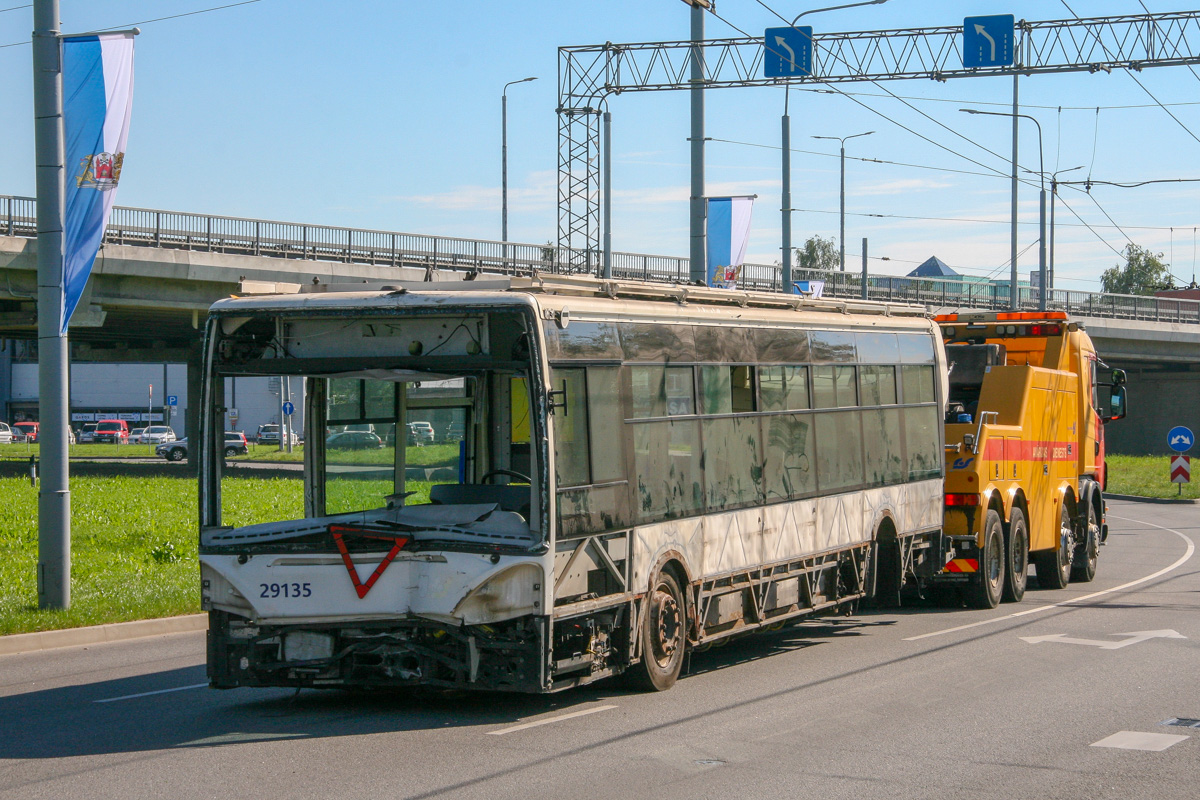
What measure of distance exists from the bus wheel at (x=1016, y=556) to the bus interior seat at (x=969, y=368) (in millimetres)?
1401

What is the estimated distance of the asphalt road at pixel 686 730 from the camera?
7051mm

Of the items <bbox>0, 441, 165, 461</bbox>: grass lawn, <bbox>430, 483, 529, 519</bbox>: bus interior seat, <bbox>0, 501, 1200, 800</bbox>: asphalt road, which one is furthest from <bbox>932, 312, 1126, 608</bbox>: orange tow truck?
<bbox>0, 441, 165, 461</bbox>: grass lawn

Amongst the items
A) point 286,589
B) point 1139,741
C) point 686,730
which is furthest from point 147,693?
point 1139,741

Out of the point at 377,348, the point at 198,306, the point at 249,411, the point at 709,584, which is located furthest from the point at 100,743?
the point at 249,411

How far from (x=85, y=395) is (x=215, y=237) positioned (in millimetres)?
82038

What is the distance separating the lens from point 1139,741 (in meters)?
8.23

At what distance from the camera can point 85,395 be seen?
114 metres

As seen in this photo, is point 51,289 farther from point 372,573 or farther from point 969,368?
point 969,368

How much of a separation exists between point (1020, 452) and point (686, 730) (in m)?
8.72

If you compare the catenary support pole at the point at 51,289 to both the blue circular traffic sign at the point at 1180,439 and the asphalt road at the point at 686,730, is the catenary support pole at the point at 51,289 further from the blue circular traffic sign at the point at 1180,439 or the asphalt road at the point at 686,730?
the blue circular traffic sign at the point at 1180,439

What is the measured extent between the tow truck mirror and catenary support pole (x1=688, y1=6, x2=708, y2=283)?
6417 mm

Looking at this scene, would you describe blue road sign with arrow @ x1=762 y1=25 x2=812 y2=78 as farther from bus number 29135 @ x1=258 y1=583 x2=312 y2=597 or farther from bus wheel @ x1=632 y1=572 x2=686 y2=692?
bus number 29135 @ x1=258 y1=583 x2=312 y2=597

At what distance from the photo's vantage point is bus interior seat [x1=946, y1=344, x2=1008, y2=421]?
1639 centimetres

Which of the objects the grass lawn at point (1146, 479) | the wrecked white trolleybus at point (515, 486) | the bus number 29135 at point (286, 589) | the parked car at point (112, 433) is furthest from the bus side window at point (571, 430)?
the parked car at point (112, 433)
